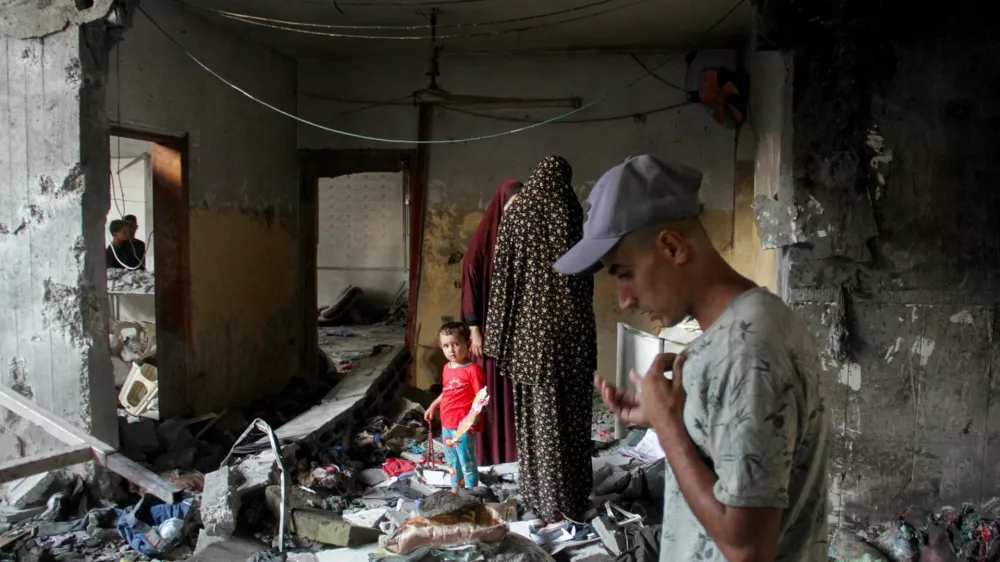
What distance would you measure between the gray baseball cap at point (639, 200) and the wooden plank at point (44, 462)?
3.58 metres

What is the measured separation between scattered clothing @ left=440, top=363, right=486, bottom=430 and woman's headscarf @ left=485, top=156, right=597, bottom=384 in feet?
1.47

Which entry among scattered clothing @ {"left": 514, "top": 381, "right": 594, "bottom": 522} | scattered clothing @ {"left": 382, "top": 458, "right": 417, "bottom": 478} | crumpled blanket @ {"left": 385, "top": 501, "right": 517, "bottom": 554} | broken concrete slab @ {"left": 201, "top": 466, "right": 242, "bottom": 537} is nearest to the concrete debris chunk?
scattered clothing @ {"left": 514, "top": 381, "right": 594, "bottom": 522}

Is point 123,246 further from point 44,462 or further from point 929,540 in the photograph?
point 929,540

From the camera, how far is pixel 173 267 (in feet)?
17.8

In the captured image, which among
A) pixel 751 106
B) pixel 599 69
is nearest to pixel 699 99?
pixel 751 106

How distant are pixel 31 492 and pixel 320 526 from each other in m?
1.80

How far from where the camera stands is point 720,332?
105 centimetres

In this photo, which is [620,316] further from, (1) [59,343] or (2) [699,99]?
(1) [59,343]

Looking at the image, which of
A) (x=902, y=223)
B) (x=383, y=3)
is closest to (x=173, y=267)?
(x=383, y=3)

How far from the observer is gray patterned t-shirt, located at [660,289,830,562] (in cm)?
97

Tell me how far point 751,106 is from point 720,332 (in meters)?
5.65

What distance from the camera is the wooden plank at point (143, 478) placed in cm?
375

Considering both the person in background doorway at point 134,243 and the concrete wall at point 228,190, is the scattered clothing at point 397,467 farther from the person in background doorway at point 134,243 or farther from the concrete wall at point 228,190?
the person in background doorway at point 134,243

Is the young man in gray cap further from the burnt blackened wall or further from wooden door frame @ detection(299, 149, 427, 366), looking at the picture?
wooden door frame @ detection(299, 149, 427, 366)
